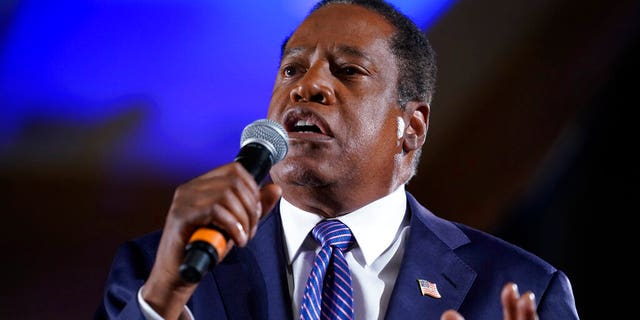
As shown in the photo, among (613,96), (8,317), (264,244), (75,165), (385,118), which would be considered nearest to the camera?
(264,244)

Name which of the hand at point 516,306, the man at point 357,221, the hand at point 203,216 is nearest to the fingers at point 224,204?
the hand at point 203,216

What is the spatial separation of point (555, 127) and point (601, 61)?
12.0 inches

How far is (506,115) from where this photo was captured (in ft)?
10.1

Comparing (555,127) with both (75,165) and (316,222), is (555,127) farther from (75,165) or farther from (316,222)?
(75,165)

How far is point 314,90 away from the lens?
2.03m

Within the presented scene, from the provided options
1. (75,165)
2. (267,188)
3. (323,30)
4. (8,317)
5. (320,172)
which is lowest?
(8,317)

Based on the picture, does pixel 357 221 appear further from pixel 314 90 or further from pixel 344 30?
pixel 344 30

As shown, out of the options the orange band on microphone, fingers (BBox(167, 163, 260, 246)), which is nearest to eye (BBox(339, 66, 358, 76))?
fingers (BBox(167, 163, 260, 246))

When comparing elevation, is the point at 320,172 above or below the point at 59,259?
above

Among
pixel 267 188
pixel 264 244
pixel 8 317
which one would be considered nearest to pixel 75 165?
pixel 8 317

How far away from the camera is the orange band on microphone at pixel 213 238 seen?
1187 mm

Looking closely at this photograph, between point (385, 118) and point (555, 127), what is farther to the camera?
point (555, 127)

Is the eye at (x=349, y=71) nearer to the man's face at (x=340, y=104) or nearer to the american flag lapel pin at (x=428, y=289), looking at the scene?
the man's face at (x=340, y=104)

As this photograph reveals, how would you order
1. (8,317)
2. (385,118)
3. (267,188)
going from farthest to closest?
1. (8,317)
2. (385,118)
3. (267,188)
